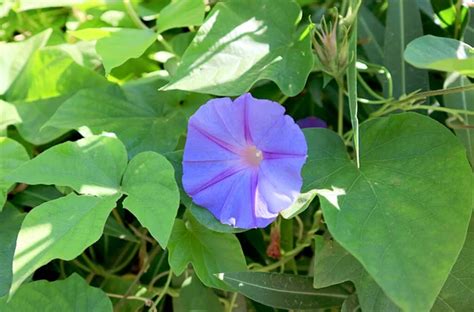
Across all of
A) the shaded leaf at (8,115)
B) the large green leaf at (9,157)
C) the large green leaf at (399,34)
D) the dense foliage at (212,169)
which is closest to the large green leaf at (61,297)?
the dense foliage at (212,169)

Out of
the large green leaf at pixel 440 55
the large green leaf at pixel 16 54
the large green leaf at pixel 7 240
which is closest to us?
the large green leaf at pixel 440 55

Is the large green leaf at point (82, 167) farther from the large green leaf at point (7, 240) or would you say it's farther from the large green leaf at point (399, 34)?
the large green leaf at point (399, 34)

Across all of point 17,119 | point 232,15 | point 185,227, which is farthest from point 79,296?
point 232,15

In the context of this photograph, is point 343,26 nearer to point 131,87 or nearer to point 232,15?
point 232,15

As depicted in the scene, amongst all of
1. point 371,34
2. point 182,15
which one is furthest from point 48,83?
point 371,34

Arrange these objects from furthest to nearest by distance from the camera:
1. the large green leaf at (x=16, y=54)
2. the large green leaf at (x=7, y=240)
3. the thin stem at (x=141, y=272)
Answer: the large green leaf at (x=16, y=54) < the thin stem at (x=141, y=272) < the large green leaf at (x=7, y=240)

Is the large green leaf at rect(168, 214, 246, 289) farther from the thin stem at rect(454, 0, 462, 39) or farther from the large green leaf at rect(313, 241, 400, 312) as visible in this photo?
the thin stem at rect(454, 0, 462, 39)

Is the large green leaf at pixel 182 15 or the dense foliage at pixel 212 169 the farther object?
the large green leaf at pixel 182 15
